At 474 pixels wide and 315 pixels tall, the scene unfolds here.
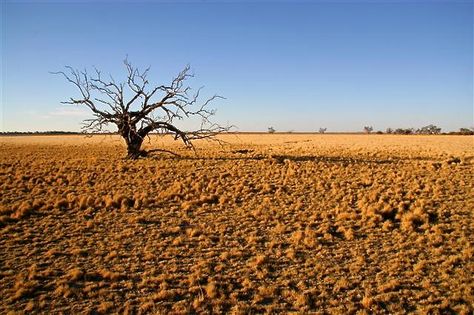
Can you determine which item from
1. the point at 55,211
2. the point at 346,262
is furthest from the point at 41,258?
the point at 346,262

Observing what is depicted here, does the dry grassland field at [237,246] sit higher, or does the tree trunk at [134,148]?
the tree trunk at [134,148]

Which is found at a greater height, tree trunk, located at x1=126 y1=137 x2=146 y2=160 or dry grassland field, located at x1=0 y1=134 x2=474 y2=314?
tree trunk, located at x1=126 y1=137 x2=146 y2=160

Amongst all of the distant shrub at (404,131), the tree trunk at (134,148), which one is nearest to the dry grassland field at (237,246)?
the tree trunk at (134,148)

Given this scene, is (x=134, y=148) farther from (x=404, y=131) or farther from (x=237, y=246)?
(x=404, y=131)

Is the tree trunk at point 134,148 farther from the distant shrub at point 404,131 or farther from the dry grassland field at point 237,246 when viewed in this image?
the distant shrub at point 404,131

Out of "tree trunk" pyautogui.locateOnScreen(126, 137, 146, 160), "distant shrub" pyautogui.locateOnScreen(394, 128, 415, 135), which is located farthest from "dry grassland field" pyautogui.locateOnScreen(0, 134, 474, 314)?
"distant shrub" pyautogui.locateOnScreen(394, 128, 415, 135)

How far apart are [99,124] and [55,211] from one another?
13606mm

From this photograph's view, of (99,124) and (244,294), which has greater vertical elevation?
(99,124)

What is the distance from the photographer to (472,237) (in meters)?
9.09

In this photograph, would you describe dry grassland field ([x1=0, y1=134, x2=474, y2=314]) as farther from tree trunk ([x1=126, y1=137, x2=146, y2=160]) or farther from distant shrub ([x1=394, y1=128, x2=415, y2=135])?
distant shrub ([x1=394, y1=128, x2=415, y2=135])

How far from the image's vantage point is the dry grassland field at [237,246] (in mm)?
6051

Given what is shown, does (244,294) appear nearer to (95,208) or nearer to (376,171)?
(95,208)

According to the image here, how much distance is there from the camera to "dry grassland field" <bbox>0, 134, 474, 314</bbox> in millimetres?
6051

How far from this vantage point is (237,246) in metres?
8.65
